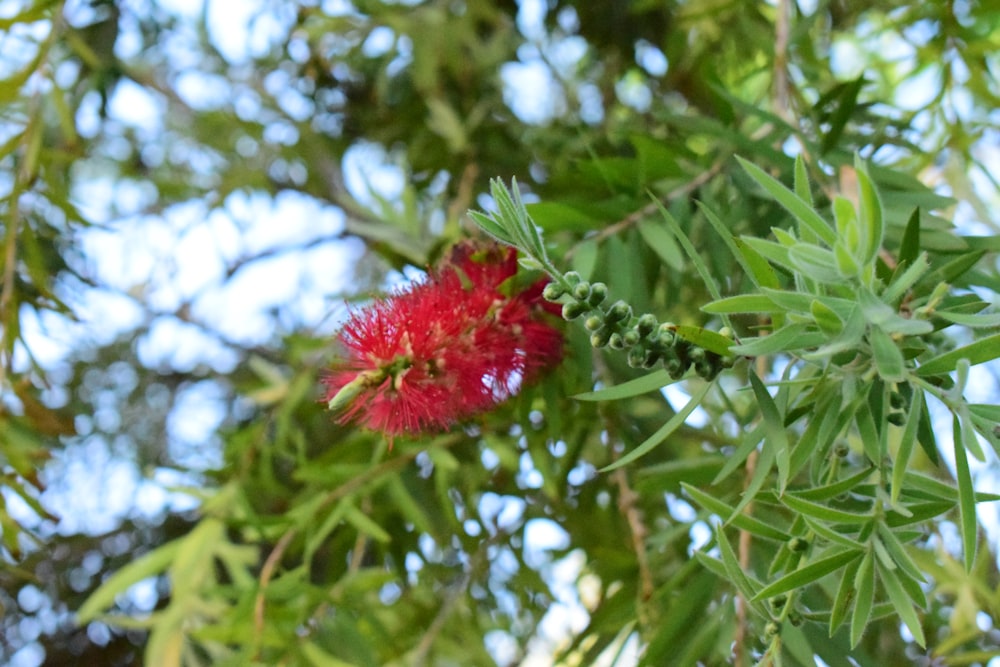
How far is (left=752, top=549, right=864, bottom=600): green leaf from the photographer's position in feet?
1.30

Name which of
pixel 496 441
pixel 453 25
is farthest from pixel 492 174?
pixel 496 441

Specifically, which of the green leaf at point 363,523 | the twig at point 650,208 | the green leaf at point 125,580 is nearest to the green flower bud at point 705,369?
the twig at point 650,208

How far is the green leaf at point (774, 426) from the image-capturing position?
0.39 metres

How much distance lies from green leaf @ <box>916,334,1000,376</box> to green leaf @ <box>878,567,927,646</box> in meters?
0.09

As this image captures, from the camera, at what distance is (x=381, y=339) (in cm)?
51

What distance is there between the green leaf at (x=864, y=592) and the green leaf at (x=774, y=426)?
0.05 metres

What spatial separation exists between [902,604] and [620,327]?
0.54 feet

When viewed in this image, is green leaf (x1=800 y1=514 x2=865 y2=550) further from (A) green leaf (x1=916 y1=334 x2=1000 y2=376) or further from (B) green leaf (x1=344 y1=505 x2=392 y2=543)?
(B) green leaf (x1=344 y1=505 x2=392 y2=543)

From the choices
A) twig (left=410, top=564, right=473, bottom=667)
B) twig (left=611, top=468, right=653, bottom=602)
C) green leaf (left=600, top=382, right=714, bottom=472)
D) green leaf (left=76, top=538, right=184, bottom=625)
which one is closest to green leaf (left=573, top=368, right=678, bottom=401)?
green leaf (left=600, top=382, right=714, bottom=472)

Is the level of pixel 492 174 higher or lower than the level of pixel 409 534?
higher

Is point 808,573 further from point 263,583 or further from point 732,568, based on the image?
point 263,583

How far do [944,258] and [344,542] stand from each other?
21.5 inches

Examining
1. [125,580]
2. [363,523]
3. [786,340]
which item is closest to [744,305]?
[786,340]

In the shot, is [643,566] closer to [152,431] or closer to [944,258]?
[944,258]
